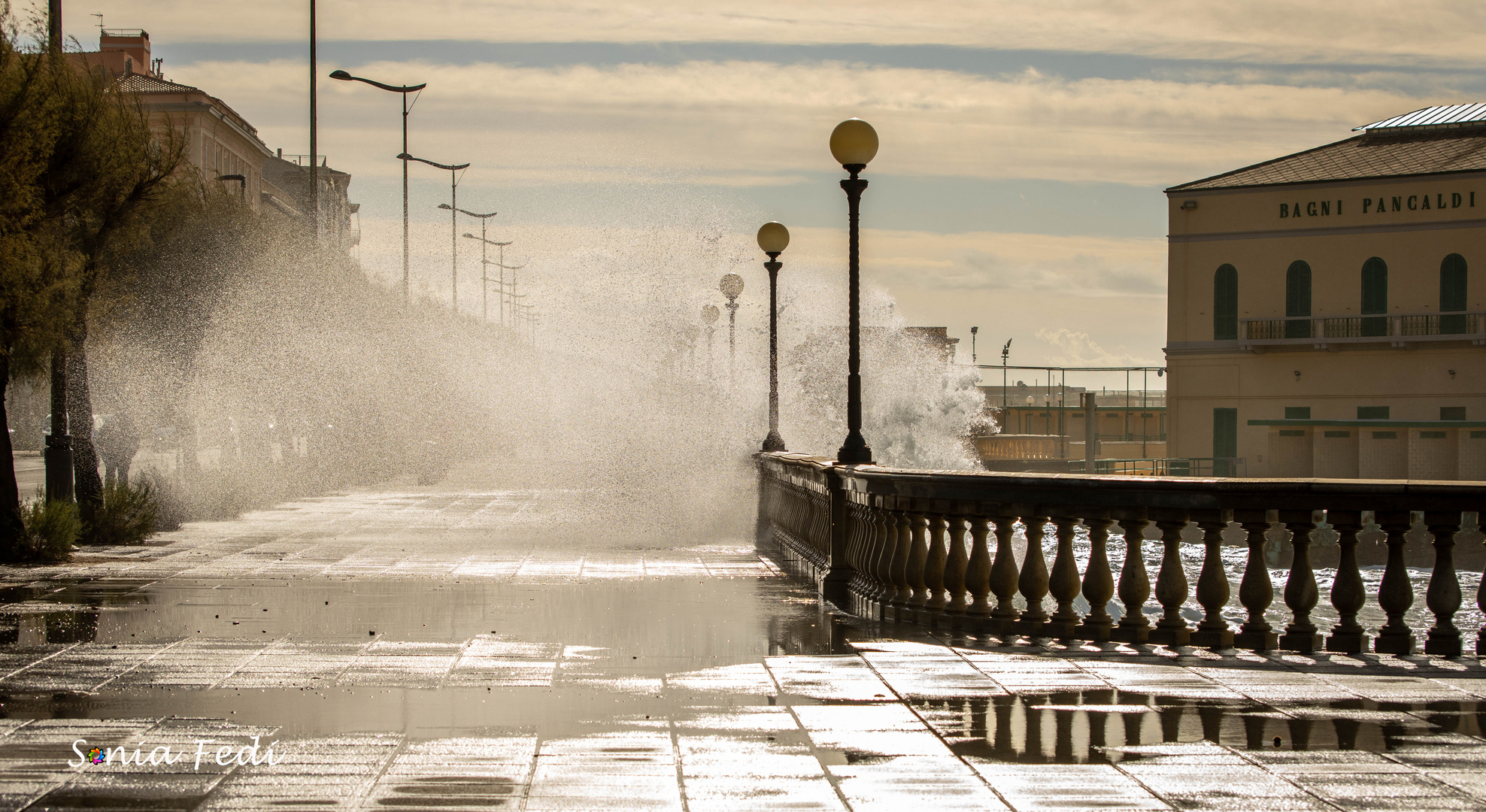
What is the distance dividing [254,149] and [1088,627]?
250 feet

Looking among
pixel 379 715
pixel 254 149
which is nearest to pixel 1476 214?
pixel 379 715

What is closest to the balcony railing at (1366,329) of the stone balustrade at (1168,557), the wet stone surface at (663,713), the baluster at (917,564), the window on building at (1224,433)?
the window on building at (1224,433)

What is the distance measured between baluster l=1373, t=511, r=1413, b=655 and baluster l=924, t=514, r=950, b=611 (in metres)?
2.39

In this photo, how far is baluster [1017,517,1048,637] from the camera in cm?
755

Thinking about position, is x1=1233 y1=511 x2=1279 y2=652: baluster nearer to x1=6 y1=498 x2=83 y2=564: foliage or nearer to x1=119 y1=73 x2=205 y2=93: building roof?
x1=6 y1=498 x2=83 y2=564: foliage

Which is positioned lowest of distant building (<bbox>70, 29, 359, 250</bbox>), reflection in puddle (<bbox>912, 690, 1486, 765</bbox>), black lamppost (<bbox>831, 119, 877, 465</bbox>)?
reflection in puddle (<bbox>912, 690, 1486, 765</bbox>)

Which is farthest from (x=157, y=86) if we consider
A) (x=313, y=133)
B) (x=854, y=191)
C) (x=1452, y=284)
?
(x=854, y=191)

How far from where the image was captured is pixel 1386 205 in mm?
43656

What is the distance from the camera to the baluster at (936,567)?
8234 millimetres

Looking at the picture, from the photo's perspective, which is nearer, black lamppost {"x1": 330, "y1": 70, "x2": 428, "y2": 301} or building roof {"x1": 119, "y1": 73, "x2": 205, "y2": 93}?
black lamppost {"x1": 330, "y1": 70, "x2": 428, "y2": 301}

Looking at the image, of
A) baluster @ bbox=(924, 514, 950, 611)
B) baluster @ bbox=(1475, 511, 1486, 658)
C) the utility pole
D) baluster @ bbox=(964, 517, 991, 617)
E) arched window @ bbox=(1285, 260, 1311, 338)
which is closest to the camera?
baluster @ bbox=(1475, 511, 1486, 658)

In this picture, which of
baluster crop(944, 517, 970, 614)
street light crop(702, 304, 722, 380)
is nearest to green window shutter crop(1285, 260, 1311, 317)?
street light crop(702, 304, 722, 380)

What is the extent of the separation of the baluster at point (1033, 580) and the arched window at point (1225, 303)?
41046 millimetres
